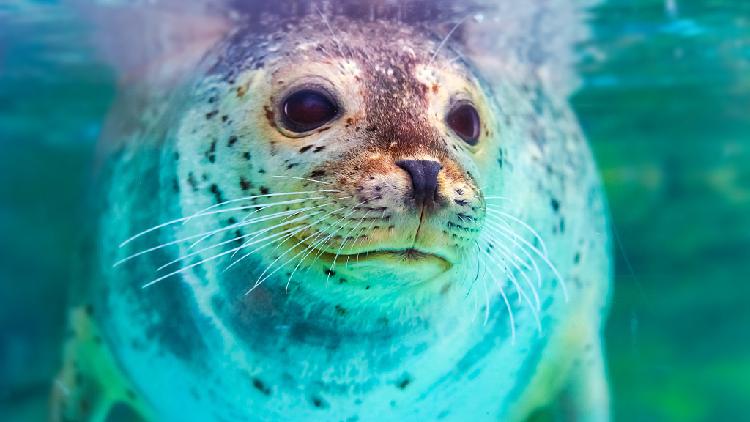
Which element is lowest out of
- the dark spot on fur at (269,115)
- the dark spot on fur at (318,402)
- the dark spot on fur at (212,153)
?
the dark spot on fur at (318,402)

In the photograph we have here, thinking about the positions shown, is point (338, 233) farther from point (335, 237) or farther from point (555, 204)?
point (555, 204)

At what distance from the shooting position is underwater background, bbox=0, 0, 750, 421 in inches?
250

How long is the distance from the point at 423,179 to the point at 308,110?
0.50 metres

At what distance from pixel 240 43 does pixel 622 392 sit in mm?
8340

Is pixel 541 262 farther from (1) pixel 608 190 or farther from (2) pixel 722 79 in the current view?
(1) pixel 608 190

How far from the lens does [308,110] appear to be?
6.52ft

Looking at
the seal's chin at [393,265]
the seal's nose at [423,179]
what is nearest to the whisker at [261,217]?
the seal's chin at [393,265]

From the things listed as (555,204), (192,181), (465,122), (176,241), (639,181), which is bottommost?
(176,241)

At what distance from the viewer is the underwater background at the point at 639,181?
636 centimetres

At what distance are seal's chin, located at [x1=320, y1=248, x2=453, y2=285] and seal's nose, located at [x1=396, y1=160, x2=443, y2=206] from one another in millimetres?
149

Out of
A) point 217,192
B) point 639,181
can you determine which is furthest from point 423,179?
point 639,181

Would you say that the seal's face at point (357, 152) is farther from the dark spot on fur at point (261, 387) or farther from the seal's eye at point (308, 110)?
the dark spot on fur at point (261, 387)

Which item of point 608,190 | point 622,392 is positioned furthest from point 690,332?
point 608,190

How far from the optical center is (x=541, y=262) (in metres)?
2.73
